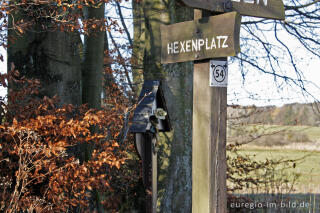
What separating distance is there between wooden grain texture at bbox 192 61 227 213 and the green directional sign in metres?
0.46

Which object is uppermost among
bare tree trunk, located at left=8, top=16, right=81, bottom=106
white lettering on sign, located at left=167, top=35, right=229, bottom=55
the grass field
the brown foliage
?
bare tree trunk, located at left=8, top=16, right=81, bottom=106

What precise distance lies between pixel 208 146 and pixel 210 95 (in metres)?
0.42

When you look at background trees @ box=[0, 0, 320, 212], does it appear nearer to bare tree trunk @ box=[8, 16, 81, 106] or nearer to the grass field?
bare tree trunk @ box=[8, 16, 81, 106]

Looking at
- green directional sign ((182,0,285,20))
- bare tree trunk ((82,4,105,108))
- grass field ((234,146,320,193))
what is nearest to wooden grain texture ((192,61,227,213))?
green directional sign ((182,0,285,20))

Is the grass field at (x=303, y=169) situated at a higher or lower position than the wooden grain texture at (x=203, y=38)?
lower

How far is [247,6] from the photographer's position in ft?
10.9

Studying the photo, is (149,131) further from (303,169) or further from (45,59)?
(303,169)

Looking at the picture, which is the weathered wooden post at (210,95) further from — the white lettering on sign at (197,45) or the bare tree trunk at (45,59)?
the bare tree trunk at (45,59)

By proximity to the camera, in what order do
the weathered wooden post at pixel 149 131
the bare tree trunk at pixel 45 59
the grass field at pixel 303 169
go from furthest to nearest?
the grass field at pixel 303 169, the bare tree trunk at pixel 45 59, the weathered wooden post at pixel 149 131

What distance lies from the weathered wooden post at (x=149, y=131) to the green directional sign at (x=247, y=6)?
6.45 ft

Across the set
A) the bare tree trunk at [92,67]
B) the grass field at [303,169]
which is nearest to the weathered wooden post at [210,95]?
the bare tree trunk at [92,67]

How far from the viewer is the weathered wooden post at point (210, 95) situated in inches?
124

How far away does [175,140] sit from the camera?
655cm

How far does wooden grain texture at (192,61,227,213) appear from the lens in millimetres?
3184
